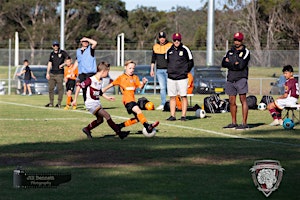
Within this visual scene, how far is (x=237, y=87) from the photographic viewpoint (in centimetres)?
1752

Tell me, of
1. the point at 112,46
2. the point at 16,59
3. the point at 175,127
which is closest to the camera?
the point at 175,127

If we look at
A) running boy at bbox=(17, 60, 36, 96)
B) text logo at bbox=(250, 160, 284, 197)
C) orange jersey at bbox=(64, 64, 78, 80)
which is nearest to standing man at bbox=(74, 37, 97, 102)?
orange jersey at bbox=(64, 64, 78, 80)

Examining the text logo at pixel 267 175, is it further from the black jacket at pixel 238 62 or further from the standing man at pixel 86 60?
the standing man at pixel 86 60

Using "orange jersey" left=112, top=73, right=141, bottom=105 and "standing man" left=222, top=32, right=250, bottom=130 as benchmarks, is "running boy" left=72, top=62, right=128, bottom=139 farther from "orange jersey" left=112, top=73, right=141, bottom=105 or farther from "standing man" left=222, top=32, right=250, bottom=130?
"standing man" left=222, top=32, right=250, bottom=130

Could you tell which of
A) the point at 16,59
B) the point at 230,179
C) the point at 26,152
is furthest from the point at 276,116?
the point at 16,59

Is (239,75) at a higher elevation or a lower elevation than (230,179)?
higher

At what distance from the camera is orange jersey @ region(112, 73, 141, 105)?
16078 millimetres

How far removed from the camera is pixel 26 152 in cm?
1314

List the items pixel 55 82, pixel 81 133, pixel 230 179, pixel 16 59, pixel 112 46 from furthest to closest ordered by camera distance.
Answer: pixel 112 46, pixel 16 59, pixel 55 82, pixel 81 133, pixel 230 179

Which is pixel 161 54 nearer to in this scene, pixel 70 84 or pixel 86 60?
pixel 86 60

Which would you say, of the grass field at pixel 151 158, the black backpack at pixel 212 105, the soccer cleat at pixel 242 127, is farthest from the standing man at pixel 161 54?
the soccer cleat at pixel 242 127

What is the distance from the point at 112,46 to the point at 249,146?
63.7 m

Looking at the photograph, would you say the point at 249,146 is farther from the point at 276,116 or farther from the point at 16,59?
the point at 16,59

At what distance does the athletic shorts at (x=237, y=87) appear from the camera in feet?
57.3
